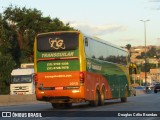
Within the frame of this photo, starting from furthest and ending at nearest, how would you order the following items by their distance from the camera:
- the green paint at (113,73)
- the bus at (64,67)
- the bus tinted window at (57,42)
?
the green paint at (113,73)
the bus tinted window at (57,42)
the bus at (64,67)

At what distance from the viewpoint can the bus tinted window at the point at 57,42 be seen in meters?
25.7

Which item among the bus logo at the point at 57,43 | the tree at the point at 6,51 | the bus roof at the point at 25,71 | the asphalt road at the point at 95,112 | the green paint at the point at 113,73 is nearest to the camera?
the asphalt road at the point at 95,112

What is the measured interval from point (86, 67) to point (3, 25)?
6069cm

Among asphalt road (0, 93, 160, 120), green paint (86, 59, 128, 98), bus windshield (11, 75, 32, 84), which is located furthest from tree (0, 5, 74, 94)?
asphalt road (0, 93, 160, 120)

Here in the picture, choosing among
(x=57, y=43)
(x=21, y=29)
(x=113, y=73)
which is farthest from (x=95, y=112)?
(x=21, y=29)

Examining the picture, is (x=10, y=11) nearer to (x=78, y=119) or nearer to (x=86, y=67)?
(x=86, y=67)

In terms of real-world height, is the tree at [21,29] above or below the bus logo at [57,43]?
above

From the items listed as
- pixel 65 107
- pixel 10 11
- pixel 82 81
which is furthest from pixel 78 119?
pixel 10 11

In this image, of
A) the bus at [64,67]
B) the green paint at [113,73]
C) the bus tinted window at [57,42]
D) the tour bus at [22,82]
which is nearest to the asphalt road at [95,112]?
the bus at [64,67]

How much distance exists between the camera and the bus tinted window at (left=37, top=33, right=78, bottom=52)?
2569 centimetres

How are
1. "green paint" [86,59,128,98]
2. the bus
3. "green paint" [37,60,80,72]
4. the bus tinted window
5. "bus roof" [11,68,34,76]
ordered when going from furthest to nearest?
"bus roof" [11,68,34,76] < "green paint" [86,59,128,98] < the bus tinted window < "green paint" [37,60,80,72] < the bus

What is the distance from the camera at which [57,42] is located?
25.9 m

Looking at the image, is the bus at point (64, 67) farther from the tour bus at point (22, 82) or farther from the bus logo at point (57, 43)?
the tour bus at point (22, 82)

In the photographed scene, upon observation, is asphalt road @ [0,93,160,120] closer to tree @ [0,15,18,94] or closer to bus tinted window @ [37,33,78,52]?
bus tinted window @ [37,33,78,52]
